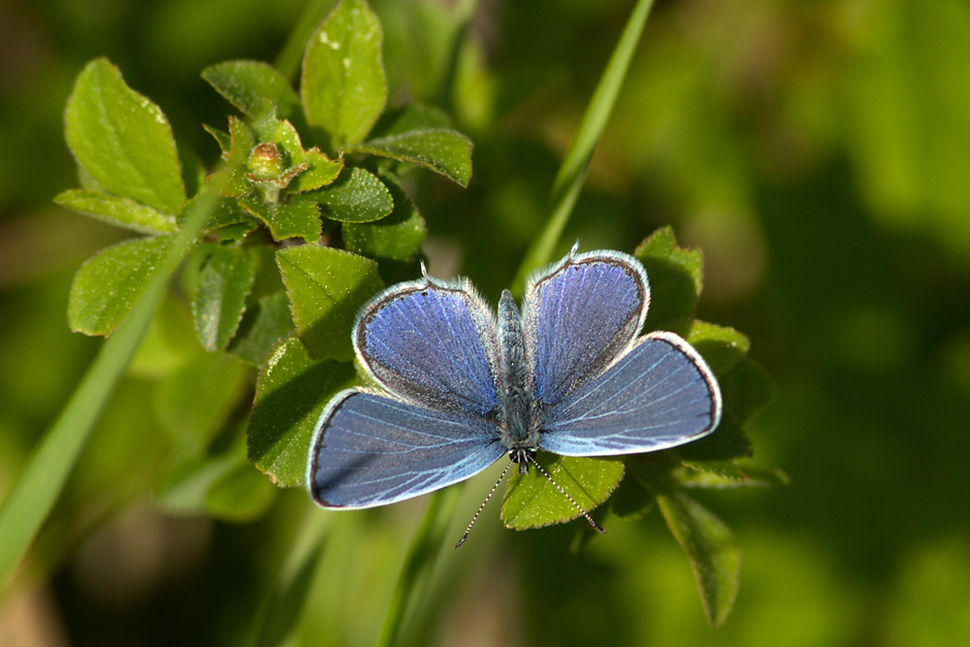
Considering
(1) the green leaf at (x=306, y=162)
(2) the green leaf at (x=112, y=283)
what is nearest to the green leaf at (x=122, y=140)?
(2) the green leaf at (x=112, y=283)

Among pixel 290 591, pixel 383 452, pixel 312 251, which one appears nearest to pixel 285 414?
pixel 383 452

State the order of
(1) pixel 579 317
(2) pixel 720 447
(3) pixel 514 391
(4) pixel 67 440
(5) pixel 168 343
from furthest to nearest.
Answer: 1. (5) pixel 168 343
2. (3) pixel 514 391
3. (1) pixel 579 317
4. (2) pixel 720 447
5. (4) pixel 67 440

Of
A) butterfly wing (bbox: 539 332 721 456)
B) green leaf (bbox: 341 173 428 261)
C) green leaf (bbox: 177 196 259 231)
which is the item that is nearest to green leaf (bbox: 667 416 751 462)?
butterfly wing (bbox: 539 332 721 456)

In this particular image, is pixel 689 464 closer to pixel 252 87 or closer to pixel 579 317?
pixel 579 317

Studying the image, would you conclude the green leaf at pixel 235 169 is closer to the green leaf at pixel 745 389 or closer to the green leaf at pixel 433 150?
the green leaf at pixel 433 150

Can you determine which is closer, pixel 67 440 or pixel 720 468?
pixel 67 440

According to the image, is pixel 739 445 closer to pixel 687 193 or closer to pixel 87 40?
pixel 687 193

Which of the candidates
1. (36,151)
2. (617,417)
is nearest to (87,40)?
(36,151)
